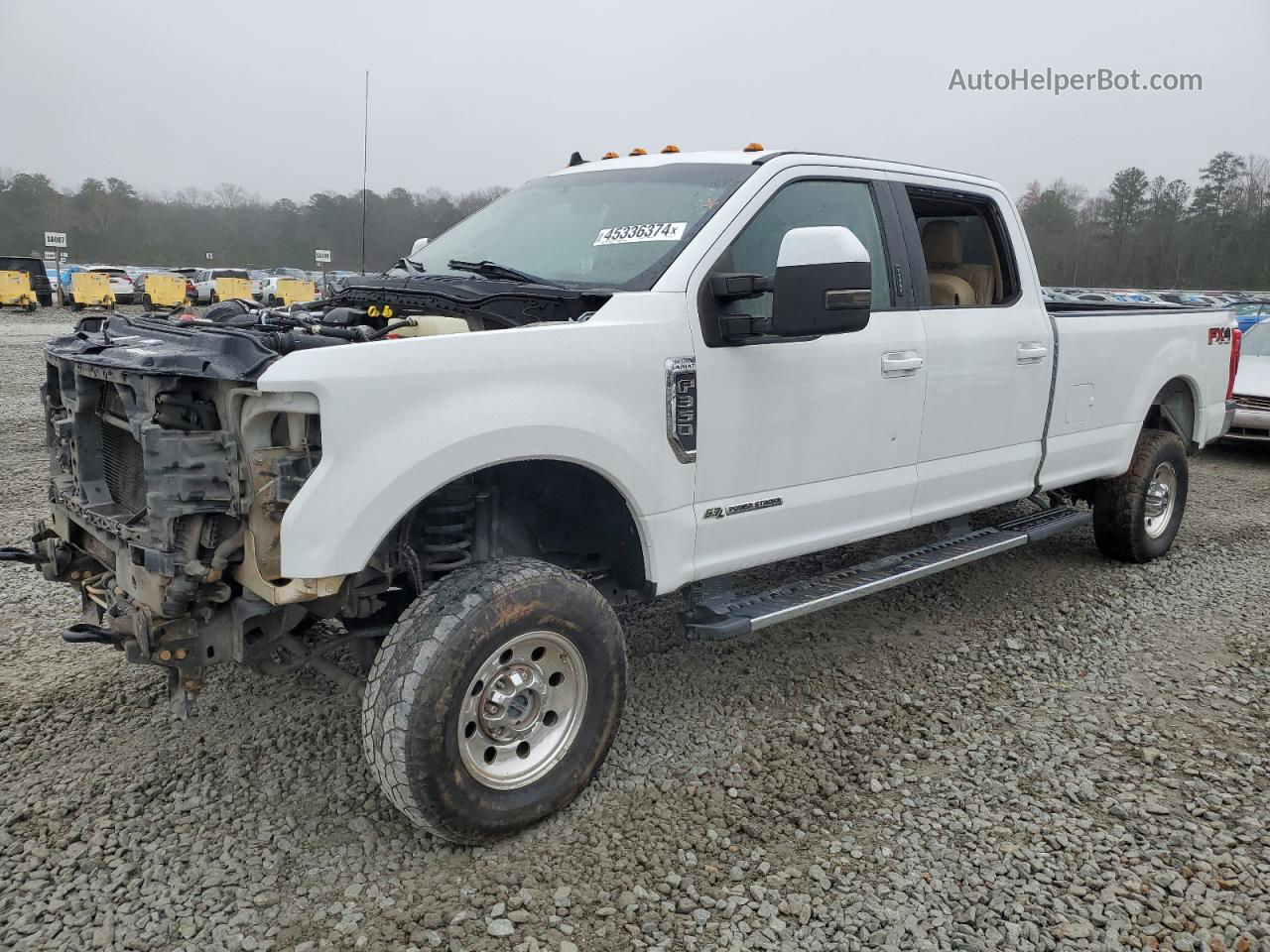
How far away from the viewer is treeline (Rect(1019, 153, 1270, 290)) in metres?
37.5

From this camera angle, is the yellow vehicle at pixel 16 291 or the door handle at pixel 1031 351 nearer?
the door handle at pixel 1031 351

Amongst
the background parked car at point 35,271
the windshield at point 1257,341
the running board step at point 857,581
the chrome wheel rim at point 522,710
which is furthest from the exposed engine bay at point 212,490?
the background parked car at point 35,271

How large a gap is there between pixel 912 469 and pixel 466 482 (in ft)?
6.75

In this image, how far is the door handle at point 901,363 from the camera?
382 cm

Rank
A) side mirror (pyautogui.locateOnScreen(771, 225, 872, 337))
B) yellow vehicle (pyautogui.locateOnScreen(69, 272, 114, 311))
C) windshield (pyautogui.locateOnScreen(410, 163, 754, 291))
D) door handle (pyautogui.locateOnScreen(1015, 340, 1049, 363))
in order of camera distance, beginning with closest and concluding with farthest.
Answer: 1. side mirror (pyautogui.locateOnScreen(771, 225, 872, 337))
2. windshield (pyautogui.locateOnScreen(410, 163, 754, 291))
3. door handle (pyautogui.locateOnScreen(1015, 340, 1049, 363))
4. yellow vehicle (pyautogui.locateOnScreen(69, 272, 114, 311))

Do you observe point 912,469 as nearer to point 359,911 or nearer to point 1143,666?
point 1143,666

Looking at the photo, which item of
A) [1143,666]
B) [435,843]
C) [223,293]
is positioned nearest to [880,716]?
[1143,666]

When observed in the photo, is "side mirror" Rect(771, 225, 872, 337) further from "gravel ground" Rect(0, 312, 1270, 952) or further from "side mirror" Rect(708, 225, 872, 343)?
"gravel ground" Rect(0, 312, 1270, 952)

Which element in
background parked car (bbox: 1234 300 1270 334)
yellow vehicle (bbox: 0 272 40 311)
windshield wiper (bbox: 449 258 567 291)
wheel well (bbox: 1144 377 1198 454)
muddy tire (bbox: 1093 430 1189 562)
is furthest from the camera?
yellow vehicle (bbox: 0 272 40 311)

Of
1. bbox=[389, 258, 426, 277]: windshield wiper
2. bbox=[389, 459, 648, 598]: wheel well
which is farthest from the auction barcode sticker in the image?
bbox=[389, 459, 648, 598]: wheel well

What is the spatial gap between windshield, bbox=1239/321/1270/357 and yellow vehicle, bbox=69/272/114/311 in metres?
29.1

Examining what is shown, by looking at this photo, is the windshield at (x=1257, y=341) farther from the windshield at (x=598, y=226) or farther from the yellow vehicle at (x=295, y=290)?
the yellow vehicle at (x=295, y=290)

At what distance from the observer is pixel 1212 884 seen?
110 inches

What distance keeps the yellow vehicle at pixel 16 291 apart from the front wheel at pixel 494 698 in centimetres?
3002
